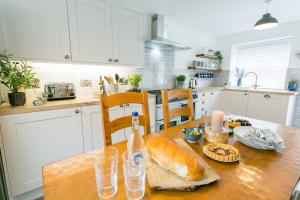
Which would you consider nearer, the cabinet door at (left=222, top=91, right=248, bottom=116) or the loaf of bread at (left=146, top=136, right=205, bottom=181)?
the loaf of bread at (left=146, top=136, right=205, bottom=181)

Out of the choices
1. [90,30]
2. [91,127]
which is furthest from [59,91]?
[90,30]

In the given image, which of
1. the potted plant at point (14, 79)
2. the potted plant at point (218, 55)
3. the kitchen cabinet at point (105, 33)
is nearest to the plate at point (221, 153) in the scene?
the potted plant at point (14, 79)

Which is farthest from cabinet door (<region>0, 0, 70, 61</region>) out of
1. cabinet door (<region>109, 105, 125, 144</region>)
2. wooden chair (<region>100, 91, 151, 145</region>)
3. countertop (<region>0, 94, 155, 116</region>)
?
wooden chair (<region>100, 91, 151, 145</region>)

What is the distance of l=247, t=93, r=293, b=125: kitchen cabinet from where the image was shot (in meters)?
2.65

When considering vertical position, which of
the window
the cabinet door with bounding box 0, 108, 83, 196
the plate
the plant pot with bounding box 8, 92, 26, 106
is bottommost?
the cabinet door with bounding box 0, 108, 83, 196

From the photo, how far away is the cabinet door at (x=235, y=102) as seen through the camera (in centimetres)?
321

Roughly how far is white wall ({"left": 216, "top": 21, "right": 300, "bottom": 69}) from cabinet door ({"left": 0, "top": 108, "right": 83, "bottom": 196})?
3847 mm

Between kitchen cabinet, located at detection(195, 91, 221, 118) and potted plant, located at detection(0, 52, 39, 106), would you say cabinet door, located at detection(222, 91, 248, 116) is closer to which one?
kitchen cabinet, located at detection(195, 91, 221, 118)

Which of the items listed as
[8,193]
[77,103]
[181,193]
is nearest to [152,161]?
[181,193]

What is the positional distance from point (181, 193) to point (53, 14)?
195cm

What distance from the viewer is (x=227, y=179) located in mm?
556

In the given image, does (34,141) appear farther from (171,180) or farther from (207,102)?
(207,102)

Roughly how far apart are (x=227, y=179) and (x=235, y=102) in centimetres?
326

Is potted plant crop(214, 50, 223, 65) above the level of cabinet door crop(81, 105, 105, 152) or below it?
above
